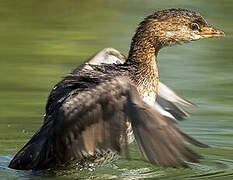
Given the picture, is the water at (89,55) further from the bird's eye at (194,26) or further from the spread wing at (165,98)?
the bird's eye at (194,26)

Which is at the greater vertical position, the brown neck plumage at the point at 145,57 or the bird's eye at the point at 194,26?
the bird's eye at the point at 194,26

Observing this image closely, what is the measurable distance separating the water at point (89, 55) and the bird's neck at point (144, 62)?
2.40 ft

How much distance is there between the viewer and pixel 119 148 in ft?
36.1

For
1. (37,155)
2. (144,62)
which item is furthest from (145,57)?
(37,155)

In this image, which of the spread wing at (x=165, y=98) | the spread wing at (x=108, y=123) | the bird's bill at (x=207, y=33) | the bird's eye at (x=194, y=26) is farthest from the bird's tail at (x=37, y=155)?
the bird's bill at (x=207, y=33)

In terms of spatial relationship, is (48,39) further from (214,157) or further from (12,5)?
(214,157)

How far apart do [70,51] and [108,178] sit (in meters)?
4.88

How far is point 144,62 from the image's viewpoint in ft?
41.6

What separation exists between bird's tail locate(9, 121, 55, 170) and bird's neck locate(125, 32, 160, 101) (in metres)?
1.26

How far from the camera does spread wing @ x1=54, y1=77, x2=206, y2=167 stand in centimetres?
1079

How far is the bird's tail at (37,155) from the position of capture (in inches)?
461

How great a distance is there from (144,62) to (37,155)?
5.37 feet

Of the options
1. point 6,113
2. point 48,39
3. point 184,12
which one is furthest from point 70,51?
point 184,12

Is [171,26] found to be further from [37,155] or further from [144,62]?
[37,155]
